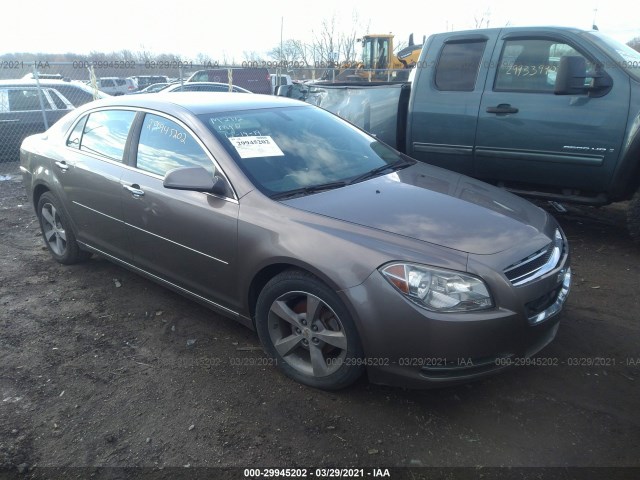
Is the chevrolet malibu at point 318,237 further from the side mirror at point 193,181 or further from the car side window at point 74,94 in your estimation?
the car side window at point 74,94

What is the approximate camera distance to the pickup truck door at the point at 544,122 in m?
4.51

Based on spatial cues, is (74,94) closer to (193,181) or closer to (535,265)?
(193,181)

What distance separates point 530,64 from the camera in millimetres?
4965

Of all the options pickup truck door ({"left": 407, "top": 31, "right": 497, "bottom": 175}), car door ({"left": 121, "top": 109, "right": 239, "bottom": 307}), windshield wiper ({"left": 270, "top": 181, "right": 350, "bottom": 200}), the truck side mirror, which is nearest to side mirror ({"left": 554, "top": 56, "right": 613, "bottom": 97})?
the truck side mirror

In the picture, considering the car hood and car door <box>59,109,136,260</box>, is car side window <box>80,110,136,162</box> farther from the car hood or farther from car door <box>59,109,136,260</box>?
the car hood

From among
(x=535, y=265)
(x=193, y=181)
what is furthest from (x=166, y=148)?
(x=535, y=265)

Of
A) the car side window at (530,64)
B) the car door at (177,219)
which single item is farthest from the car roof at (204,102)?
the car side window at (530,64)

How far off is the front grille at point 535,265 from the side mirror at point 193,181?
168cm

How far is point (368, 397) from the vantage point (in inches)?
112

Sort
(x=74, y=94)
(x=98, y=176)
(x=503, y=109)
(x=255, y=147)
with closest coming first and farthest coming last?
(x=255, y=147), (x=98, y=176), (x=503, y=109), (x=74, y=94)

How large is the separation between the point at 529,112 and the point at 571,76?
490mm

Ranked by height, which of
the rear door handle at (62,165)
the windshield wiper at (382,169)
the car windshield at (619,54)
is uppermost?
the car windshield at (619,54)

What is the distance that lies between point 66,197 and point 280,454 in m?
3.05

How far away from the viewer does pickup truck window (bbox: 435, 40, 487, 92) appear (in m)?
5.25
